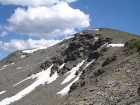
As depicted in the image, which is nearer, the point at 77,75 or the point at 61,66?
the point at 77,75

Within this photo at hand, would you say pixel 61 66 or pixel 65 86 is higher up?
pixel 61 66

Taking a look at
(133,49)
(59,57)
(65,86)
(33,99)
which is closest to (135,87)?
(133,49)

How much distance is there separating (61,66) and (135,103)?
72.4 metres

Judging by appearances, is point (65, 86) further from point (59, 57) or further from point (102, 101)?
point (102, 101)

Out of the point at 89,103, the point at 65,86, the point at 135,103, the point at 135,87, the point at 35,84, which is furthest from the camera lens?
the point at 35,84

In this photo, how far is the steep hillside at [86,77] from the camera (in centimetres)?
3312

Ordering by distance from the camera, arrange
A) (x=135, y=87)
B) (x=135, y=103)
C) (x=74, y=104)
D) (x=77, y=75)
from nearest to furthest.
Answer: (x=135, y=103), (x=135, y=87), (x=74, y=104), (x=77, y=75)

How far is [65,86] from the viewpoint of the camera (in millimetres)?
69438

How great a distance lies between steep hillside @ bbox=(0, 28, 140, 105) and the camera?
109ft

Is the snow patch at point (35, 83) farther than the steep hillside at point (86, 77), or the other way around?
the snow patch at point (35, 83)

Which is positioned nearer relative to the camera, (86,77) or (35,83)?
(86,77)

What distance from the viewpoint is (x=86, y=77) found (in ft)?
202

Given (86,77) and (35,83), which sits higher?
(35,83)

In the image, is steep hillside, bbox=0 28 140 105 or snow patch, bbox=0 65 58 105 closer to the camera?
steep hillside, bbox=0 28 140 105
